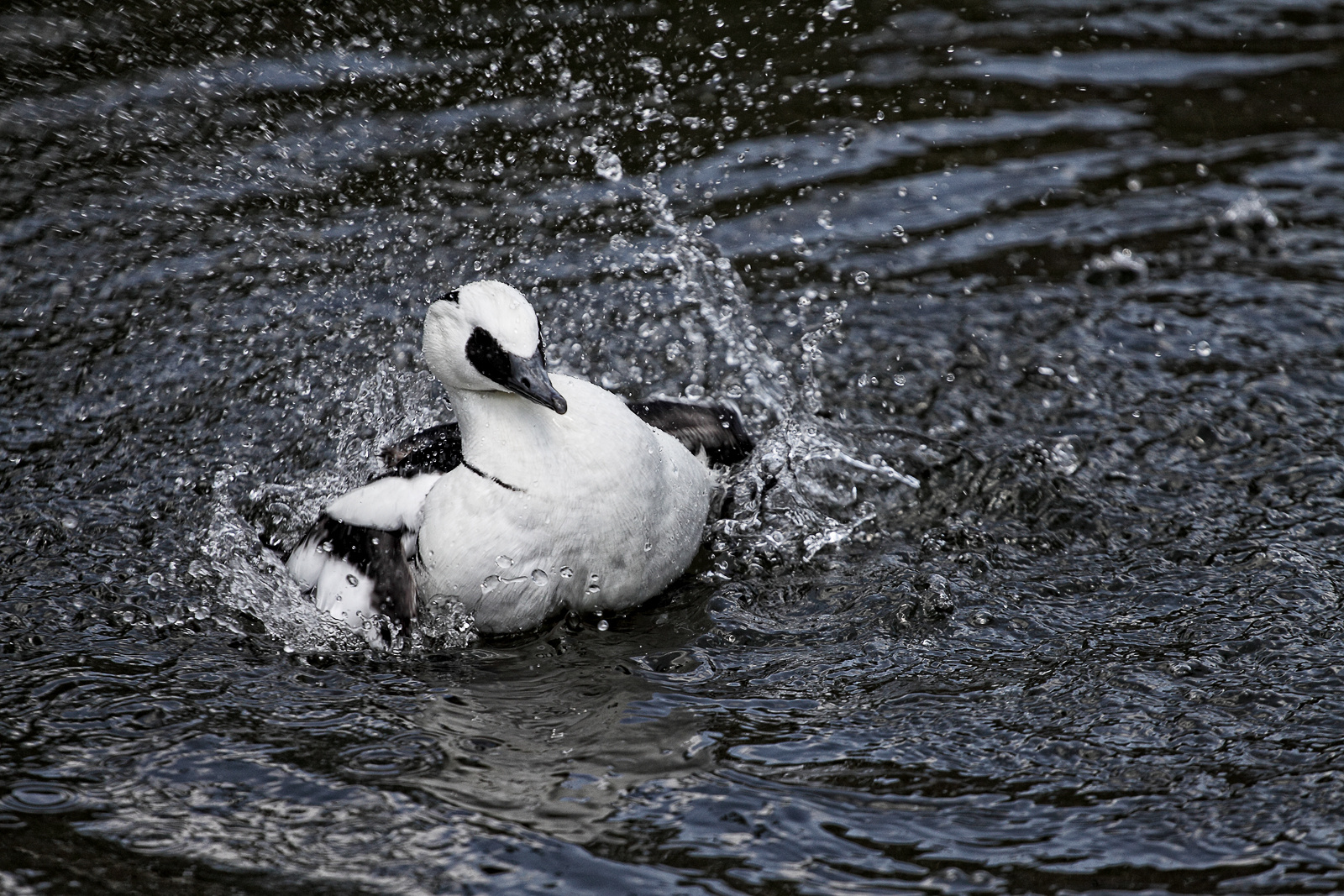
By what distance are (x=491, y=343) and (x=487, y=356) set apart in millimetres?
50

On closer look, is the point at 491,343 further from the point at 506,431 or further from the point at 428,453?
the point at 428,453

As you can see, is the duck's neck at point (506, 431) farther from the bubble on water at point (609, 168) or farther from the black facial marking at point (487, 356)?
the bubble on water at point (609, 168)

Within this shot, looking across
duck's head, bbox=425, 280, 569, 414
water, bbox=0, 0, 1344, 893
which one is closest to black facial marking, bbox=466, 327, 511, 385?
duck's head, bbox=425, 280, 569, 414

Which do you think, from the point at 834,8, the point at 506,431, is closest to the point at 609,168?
the point at 834,8

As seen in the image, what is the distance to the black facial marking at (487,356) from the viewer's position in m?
4.50

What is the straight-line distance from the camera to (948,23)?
9.30 m

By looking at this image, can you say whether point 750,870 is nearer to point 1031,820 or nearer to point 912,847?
point 912,847

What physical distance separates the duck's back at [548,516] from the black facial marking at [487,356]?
18 centimetres

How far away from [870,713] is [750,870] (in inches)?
32.8

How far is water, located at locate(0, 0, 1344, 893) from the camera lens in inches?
152

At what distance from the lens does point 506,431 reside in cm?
470

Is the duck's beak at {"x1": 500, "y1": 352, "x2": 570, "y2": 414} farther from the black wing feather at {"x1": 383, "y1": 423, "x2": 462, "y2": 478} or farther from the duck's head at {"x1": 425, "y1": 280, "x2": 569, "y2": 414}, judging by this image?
the black wing feather at {"x1": 383, "y1": 423, "x2": 462, "y2": 478}

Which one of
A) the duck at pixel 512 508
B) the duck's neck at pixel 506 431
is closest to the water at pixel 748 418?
the duck at pixel 512 508

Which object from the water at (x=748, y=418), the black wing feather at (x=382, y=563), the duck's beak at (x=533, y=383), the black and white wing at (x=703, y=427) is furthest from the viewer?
the black and white wing at (x=703, y=427)
